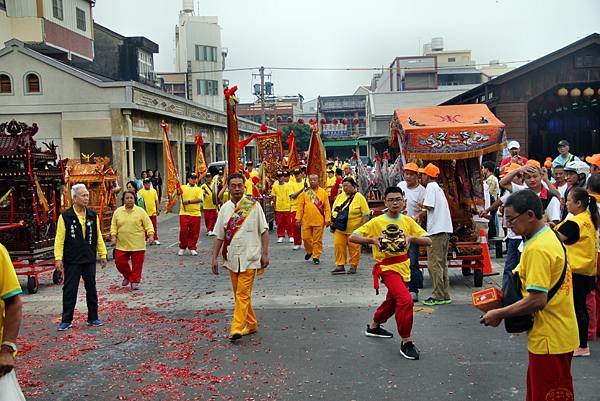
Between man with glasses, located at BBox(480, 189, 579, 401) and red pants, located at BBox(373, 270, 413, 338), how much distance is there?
2.41 m

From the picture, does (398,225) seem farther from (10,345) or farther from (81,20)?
(81,20)

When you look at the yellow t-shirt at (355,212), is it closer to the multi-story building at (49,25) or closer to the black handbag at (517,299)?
the black handbag at (517,299)

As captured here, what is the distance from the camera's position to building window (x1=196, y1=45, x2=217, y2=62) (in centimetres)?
6359

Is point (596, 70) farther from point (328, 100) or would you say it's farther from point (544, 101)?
point (328, 100)

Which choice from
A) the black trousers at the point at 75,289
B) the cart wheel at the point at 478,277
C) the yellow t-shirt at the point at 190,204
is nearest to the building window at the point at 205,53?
the yellow t-shirt at the point at 190,204

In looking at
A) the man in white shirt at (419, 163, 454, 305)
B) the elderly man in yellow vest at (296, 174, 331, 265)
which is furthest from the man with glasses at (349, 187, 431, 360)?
the elderly man in yellow vest at (296, 174, 331, 265)

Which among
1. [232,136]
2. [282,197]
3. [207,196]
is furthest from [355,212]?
[207,196]

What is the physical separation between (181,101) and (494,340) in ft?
82.1

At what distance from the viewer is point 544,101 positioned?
19516 mm

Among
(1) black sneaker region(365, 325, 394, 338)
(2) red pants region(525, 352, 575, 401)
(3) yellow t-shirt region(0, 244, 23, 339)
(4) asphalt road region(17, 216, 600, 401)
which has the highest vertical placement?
(3) yellow t-shirt region(0, 244, 23, 339)

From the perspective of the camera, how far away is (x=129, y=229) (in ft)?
32.1

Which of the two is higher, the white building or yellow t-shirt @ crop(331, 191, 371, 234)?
the white building

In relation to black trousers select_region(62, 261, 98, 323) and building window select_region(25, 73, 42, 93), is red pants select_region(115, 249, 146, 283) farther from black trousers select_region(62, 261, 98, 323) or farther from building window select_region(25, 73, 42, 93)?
building window select_region(25, 73, 42, 93)

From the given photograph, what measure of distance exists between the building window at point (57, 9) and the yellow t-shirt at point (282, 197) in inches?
842
